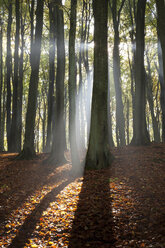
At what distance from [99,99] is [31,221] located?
5.25 m

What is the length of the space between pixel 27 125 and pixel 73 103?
3.78m

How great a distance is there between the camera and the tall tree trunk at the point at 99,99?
810 cm

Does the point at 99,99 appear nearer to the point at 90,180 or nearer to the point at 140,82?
the point at 90,180

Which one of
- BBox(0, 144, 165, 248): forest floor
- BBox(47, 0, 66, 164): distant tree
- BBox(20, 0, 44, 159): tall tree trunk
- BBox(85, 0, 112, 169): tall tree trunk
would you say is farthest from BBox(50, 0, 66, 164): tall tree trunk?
BBox(85, 0, 112, 169): tall tree trunk

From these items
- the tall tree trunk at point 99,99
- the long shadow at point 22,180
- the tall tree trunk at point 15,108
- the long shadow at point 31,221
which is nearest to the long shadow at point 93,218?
the long shadow at point 31,221

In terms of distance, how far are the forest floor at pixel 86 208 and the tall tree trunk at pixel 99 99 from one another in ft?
2.12

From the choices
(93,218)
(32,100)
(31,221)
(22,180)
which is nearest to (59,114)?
(32,100)

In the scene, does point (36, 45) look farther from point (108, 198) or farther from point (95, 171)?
point (108, 198)

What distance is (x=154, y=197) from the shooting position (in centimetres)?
522

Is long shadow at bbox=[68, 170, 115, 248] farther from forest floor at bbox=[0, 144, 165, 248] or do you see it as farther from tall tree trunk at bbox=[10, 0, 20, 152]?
tall tree trunk at bbox=[10, 0, 20, 152]

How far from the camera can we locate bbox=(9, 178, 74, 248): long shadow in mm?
3731

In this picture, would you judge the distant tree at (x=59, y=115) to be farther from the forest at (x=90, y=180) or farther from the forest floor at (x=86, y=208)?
the forest floor at (x=86, y=208)

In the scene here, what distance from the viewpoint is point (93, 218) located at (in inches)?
173

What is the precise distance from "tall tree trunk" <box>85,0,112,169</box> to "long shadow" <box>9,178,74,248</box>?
2.24m
